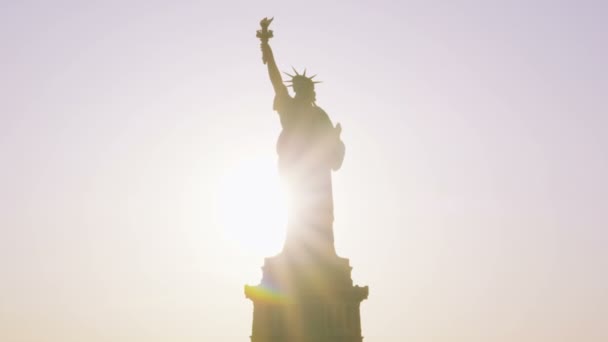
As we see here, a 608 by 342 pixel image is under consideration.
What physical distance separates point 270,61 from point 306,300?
619cm

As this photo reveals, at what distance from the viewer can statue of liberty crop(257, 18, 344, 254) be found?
1983 cm

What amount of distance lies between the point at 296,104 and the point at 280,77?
82cm

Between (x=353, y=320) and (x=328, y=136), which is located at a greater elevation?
(x=328, y=136)

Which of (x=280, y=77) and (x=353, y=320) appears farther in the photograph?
(x=280, y=77)

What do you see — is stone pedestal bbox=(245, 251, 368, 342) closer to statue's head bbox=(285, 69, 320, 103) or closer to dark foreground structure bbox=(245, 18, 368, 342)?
dark foreground structure bbox=(245, 18, 368, 342)

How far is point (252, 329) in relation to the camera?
1928 cm

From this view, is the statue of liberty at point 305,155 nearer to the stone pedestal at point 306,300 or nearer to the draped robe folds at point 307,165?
the draped robe folds at point 307,165

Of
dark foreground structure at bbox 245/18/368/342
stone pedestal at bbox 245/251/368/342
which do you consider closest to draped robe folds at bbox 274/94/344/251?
dark foreground structure at bbox 245/18/368/342

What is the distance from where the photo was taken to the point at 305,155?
20391mm

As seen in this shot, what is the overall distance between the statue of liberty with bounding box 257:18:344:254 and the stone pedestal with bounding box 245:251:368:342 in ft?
1.70

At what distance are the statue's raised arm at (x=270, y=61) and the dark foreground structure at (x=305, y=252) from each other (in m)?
0.03

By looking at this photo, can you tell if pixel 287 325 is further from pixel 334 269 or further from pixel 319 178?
pixel 319 178

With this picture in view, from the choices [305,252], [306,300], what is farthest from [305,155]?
[306,300]

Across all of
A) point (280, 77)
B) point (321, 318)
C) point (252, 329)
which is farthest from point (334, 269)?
point (280, 77)
